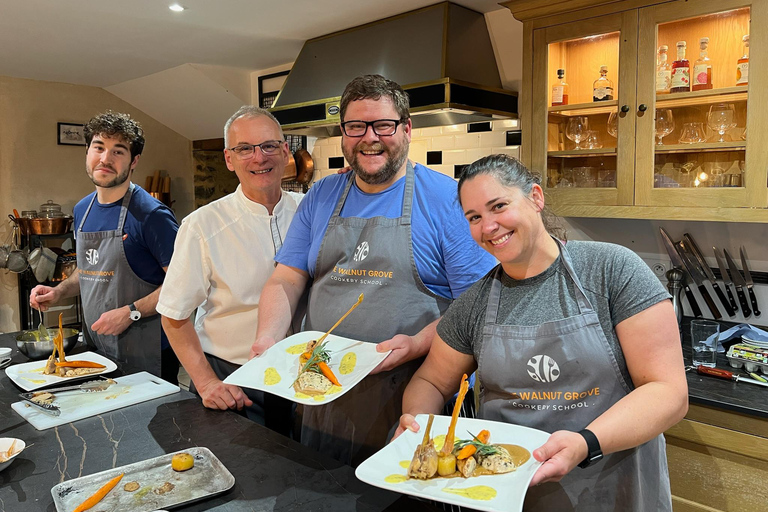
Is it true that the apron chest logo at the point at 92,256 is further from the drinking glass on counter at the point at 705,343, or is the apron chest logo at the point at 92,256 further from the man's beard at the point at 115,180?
the drinking glass on counter at the point at 705,343

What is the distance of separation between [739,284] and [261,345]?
7.01ft

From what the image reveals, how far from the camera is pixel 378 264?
1.72m

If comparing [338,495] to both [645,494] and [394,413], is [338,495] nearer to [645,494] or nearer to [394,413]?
[394,413]

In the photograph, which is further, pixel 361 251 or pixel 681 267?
pixel 681 267

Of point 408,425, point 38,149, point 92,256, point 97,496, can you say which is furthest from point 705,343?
point 38,149

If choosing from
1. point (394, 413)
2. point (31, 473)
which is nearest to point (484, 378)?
point (394, 413)

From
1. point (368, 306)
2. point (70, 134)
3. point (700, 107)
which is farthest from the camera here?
point (70, 134)

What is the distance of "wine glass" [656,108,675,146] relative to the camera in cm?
256

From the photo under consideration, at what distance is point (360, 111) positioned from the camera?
1.69m

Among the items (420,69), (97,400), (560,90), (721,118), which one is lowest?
(97,400)

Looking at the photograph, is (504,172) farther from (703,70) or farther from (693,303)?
(693,303)

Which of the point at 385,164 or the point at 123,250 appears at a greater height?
the point at 385,164

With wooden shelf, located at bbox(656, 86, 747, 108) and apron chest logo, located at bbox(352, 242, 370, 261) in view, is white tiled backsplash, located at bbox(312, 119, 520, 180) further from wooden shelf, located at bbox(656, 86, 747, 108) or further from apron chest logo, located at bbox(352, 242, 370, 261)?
apron chest logo, located at bbox(352, 242, 370, 261)

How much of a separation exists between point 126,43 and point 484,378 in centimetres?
406
